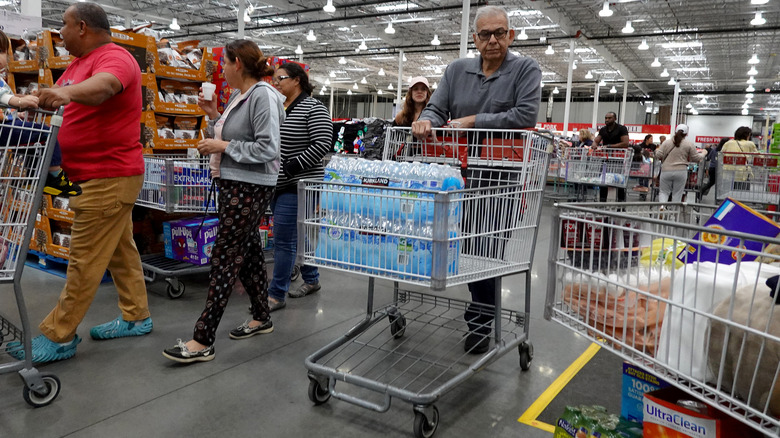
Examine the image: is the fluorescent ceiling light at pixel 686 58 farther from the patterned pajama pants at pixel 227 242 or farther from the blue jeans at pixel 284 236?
the patterned pajama pants at pixel 227 242

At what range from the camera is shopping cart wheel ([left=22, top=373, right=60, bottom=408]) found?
2264 millimetres

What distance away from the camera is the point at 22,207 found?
2.26 m

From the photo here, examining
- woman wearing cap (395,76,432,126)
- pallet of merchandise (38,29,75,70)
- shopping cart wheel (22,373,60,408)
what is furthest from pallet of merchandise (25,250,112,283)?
woman wearing cap (395,76,432,126)

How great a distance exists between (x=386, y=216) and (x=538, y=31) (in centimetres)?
Answer: 2080

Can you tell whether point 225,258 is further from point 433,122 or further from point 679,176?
point 679,176

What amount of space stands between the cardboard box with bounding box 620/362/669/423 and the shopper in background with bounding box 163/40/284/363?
185 cm

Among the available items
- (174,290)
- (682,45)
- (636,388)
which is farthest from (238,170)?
(682,45)

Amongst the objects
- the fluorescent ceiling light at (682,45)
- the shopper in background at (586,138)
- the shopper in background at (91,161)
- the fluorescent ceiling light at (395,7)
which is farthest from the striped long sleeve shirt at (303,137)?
the fluorescent ceiling light at (682,45)

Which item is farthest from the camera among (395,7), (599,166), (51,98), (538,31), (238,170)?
(538,31)

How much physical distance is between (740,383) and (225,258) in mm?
2239

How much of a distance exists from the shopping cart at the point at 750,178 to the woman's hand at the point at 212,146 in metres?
5.70

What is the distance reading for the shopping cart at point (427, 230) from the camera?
2.07 m

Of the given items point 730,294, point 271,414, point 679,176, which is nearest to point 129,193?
point 271,414

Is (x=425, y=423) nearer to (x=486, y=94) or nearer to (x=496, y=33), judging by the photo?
(x=486, y=94)
